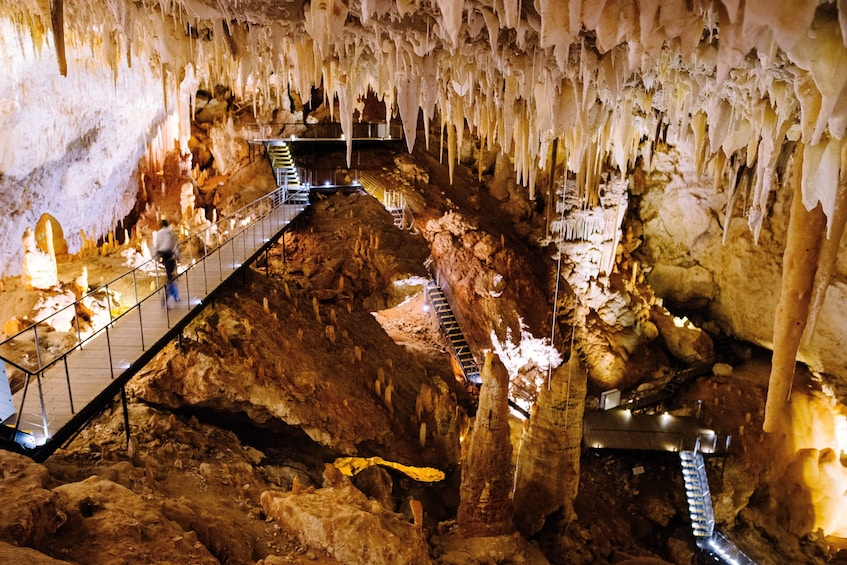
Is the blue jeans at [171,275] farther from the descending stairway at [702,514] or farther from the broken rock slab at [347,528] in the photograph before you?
the descending stairway at [702,514]

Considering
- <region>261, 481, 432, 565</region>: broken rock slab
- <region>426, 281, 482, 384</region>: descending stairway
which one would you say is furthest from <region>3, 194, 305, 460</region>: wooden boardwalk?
<region>426, 281, 482, 384</region>: descending stairway

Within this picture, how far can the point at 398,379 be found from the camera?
35.4 ft

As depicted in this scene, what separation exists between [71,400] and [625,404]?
496 inches

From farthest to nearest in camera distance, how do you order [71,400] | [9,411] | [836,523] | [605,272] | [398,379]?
1. [605,272]
2. [836,523]
3. [398,379]
4. [71,400]
5. [9,411]

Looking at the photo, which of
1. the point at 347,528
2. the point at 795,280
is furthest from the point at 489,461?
the point at 795,280

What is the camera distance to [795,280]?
4.56 metres

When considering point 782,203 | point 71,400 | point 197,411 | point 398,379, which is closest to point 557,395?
point 398,379

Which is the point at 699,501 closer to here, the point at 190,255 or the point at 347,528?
the point at 347,528

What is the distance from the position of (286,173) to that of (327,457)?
10.1 m

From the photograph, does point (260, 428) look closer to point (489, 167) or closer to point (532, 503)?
point (532, 503)

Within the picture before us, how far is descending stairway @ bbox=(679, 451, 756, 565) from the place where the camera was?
11688 mm

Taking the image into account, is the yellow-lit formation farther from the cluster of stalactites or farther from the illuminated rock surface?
the cluster of stalactites

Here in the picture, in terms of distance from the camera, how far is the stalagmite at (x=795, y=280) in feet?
14.7

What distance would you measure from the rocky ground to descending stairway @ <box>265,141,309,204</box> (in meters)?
0.72
